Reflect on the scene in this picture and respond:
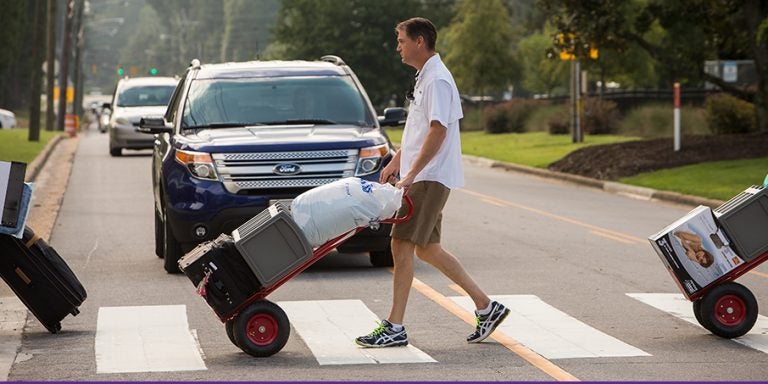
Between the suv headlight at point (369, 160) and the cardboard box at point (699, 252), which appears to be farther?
the suv headlight at point (369, 160)

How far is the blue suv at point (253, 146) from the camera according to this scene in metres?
Result: 13.2

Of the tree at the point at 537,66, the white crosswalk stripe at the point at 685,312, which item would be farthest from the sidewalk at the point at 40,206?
the tree at the point at 537,66

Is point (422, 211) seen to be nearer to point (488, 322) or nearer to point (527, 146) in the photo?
point (488, 322)

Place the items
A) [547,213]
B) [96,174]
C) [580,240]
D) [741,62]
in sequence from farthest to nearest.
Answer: [741,62], [96,174], [547,213], [580,240]

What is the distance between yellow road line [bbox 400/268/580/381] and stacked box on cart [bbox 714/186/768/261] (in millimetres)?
1492

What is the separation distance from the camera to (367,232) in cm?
1328

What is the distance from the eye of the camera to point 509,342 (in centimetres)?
962

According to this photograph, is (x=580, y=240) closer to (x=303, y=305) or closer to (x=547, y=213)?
(x=547, y=213)

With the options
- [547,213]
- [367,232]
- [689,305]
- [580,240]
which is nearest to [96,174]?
[547,213]

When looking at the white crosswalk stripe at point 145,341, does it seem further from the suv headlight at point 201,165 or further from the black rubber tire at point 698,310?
the black rubber tire at point 698,310

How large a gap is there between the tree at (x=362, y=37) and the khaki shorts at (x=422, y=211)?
212 ft

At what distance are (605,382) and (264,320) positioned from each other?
207 centimetres

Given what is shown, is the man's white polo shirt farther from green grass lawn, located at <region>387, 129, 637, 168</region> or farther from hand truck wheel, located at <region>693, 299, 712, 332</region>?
green grass lawn, located at <region>387, 129, 637, 168</region>

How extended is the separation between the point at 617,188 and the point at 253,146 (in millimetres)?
13811
